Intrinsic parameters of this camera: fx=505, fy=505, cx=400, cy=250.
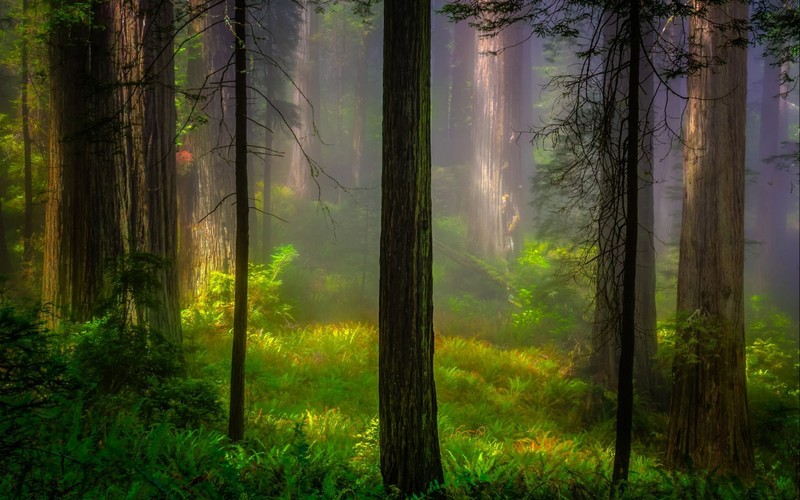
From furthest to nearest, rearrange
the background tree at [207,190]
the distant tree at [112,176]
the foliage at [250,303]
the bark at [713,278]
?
the background tree at [207,190] → the foliage at [250,303] → the distant tree at [112,176] → the bark at [713,278]

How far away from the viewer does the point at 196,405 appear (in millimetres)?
5137

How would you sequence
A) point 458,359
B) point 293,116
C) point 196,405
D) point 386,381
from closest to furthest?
point 386,381, point 196,405, point 458,359, point 293,116

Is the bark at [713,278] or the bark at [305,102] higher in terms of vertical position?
the bark at [305,102]

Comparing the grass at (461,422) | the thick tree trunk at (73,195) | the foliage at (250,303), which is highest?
the thick tree trunk at (73,195)

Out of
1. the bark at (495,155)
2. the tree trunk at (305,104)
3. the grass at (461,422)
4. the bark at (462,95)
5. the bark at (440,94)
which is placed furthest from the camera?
the bark at (440,94)

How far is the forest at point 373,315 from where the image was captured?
167 inches

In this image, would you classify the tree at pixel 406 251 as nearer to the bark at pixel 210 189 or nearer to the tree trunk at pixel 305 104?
the bark at pixel 210 189

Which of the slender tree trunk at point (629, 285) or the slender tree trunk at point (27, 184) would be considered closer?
the slender tree trunk at point (629, 285)

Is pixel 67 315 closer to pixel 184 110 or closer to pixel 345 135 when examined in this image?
pixel 184 110

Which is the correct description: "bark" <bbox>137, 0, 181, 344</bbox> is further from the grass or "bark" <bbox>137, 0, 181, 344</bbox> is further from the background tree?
the background tree

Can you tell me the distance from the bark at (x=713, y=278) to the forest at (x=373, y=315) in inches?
1.2

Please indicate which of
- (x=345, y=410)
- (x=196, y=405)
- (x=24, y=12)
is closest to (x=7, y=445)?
(x=196, y=405)

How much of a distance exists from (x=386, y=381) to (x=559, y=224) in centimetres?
1220

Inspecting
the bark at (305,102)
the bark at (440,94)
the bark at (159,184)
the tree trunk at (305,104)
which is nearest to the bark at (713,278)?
the bark at (159,184)
